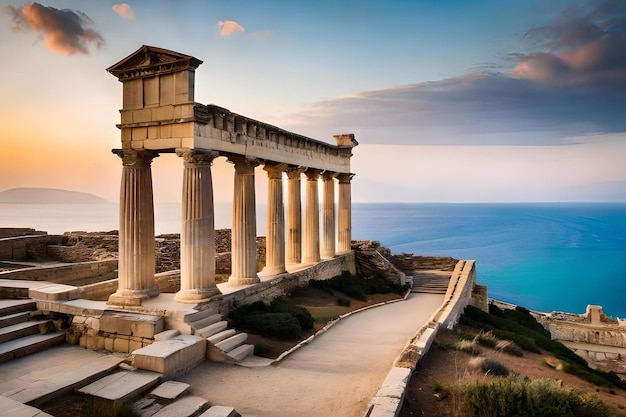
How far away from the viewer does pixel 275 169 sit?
18531mm

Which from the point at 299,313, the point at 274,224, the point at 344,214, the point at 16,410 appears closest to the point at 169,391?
the point at 16,410

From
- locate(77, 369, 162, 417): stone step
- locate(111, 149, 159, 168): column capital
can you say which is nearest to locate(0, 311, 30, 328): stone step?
locate(77, 369, 162, 417): stone step

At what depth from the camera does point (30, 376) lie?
346 inches

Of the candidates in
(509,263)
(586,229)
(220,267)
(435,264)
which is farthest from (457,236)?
(220,267)

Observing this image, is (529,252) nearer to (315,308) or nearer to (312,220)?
(312,220)

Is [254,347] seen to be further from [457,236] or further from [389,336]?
[457,236]

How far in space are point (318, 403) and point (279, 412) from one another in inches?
31.6

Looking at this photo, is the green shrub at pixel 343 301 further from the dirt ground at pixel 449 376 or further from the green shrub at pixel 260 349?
Result: the green shrub at pixel 260 349

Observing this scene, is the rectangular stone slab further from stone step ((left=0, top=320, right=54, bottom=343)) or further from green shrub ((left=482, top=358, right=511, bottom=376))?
green shrub ((left=482, top=358, right=511, bottom=376))

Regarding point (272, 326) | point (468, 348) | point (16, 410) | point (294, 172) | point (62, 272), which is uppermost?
point (294, 172)

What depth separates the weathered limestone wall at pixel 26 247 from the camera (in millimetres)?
21172

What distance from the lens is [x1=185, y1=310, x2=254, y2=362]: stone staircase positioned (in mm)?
10633

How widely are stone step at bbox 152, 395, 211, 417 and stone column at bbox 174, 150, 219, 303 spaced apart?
16.0ft

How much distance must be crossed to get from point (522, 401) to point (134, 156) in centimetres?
1141
